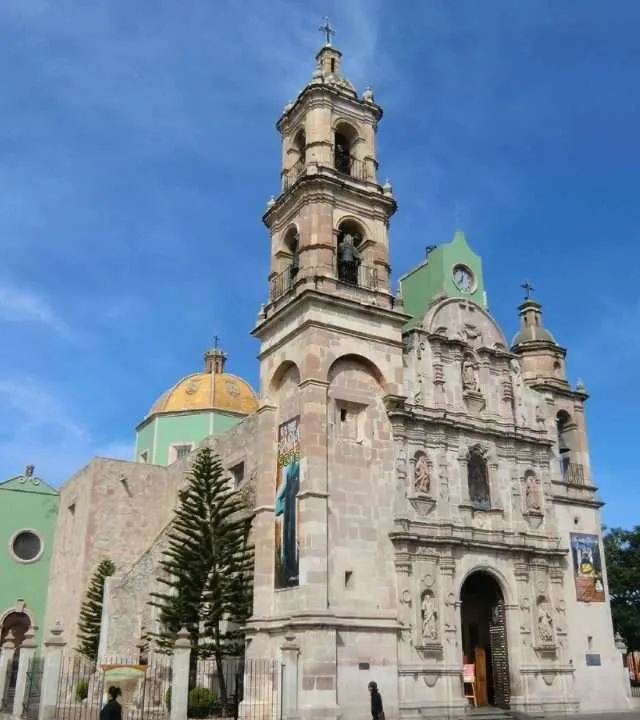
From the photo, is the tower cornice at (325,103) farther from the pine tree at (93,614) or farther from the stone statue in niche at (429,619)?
the pine tree at (93,614)

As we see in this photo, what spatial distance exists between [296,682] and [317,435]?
6.07 meters

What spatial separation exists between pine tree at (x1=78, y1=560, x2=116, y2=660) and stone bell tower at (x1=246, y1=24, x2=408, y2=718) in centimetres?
989

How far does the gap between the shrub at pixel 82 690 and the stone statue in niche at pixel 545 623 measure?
12741 millimetres

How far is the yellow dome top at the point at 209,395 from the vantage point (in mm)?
38938

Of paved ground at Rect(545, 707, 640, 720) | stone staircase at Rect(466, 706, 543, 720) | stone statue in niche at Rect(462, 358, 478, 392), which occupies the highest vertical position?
stone statue in niche at Rect(462, 358, 478, 392)

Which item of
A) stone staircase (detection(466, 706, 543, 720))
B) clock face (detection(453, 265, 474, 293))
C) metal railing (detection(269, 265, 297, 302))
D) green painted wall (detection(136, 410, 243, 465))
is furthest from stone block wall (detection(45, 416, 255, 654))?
stone staircase (detection(466, 706, 543, 720))

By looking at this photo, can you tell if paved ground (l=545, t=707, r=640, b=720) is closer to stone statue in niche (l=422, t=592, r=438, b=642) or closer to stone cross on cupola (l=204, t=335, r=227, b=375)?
stone statue in niche (l=422, t=592, r=438, b=642)

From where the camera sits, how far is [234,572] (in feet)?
74.5

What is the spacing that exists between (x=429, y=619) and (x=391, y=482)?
372 cm

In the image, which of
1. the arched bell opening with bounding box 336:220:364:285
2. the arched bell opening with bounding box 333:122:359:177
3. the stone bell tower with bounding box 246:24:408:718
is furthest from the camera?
the arched bell opening with bounding box 333:122:359:177

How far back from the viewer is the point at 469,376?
2484cm

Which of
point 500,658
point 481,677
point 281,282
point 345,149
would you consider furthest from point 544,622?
point 345,149

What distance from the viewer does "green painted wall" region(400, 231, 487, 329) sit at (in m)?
25.9

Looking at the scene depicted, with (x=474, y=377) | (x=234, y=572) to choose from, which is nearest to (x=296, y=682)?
(x=234, y=572)
